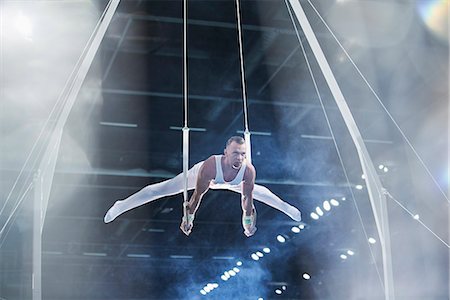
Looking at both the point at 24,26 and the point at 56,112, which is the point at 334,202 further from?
the point at 24,26

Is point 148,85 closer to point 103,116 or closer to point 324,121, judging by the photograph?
point 103,116

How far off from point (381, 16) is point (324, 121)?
2075 mm

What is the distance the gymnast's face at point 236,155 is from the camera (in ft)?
16.9

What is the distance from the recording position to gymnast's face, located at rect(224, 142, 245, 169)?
5.14 metres

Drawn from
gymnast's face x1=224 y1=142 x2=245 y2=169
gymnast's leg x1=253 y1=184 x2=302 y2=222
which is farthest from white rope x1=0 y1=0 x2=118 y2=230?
gymnast's leg x1=253 y1=184 x2=302 y2=222

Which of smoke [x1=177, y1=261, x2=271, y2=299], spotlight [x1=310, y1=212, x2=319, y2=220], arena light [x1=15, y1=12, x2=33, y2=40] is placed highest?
spotlight [x1=310, y1=212, x2=319, y2=220]

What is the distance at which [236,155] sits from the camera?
5152 mm

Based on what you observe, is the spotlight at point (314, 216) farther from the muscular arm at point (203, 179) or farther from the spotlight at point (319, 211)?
the muscular arm at point (203, 179)

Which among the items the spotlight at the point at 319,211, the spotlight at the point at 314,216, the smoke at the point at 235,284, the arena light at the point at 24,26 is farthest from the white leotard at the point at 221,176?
the smoke at the point at 235,284

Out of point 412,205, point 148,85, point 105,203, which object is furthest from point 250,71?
point 105,203

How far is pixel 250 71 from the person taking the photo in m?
6.49

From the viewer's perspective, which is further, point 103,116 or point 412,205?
point 103,116

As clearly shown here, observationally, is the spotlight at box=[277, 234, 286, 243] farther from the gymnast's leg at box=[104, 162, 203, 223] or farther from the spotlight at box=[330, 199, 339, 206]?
the gymnast's leg at box=[104, 162, 203, 223]

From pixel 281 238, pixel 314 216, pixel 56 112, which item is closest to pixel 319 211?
pixel 314 216
